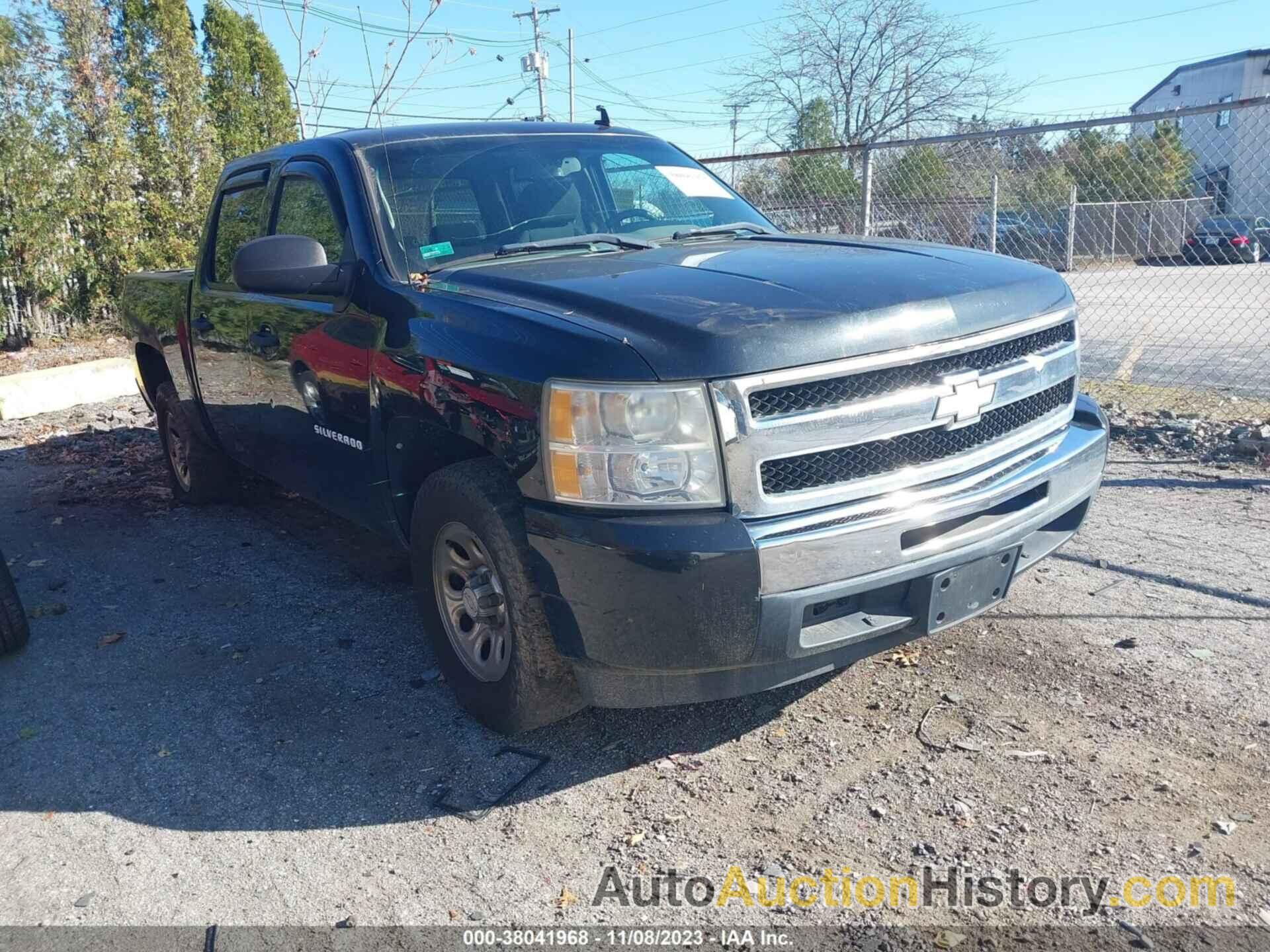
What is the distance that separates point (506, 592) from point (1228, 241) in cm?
1002

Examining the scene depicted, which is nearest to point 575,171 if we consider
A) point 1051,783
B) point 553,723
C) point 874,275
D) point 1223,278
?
point 874,275

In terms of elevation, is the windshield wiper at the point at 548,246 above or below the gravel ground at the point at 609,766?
above

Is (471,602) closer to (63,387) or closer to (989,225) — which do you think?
(989,225)

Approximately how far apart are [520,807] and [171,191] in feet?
43.8

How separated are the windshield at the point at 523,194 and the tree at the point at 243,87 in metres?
12.9

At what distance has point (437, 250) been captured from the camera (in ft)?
12.2

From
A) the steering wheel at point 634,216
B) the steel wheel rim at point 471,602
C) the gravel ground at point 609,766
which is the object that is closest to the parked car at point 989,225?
the gravel ground at point 609,766

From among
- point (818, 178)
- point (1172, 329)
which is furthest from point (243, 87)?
point (1172, 329)

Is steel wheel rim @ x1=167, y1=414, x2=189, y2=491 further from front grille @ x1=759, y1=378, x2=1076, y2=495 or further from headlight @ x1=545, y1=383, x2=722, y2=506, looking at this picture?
front grille @ x1=759, y1=378, x2=1076, y2=495

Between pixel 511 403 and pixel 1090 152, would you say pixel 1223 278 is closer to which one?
pixel 1090 152

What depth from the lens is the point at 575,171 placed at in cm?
423

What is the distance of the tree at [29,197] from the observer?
12078 mm

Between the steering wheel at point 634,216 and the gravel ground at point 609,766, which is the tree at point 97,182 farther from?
the steering wheel at point 634,216

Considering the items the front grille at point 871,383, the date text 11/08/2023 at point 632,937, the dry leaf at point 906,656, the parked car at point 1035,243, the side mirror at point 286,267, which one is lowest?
the date text 11/08/2023 at point 632,937
